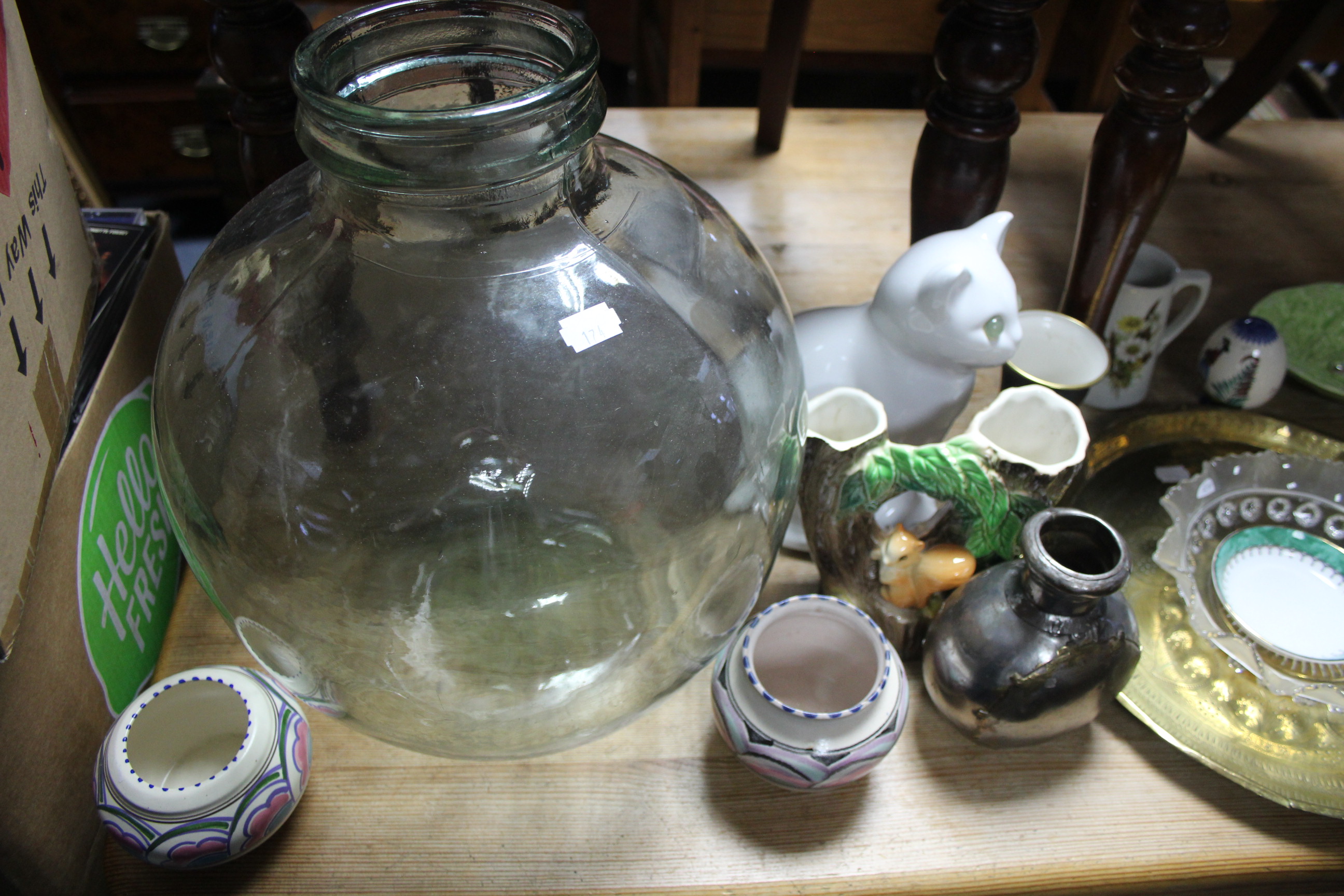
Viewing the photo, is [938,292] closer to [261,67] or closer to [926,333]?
[926,333]

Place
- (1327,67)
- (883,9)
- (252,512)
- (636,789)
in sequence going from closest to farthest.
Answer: (252,512)
(636,789)
(883,9)
(1327,67)

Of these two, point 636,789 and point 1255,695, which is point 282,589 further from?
point 1255,695

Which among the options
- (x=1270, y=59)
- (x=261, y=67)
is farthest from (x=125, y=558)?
(x=1270, y=59)

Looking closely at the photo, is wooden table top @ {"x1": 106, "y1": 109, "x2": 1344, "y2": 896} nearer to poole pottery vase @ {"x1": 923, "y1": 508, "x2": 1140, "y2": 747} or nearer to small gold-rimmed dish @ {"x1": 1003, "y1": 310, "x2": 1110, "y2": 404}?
poole pottery vase @ {"x1": 923, "y1": 508, "x2": 1140, "y2": 747}

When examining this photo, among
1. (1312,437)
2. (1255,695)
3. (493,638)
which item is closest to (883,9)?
(1312,437)

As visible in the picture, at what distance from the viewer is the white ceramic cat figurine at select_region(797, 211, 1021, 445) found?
19.9 inches

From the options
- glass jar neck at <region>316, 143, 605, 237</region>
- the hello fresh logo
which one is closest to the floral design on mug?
glass jar neck at <region>316, 143, 605, 237</region>

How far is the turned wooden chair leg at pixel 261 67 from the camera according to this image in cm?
52

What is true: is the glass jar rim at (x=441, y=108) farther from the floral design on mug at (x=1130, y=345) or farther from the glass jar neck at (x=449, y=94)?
the floral design on mug at (x=1130, y=345)

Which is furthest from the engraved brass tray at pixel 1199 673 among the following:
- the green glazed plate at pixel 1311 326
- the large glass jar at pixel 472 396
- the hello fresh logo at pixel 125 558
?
the hello fresh logo at pixel 125 558

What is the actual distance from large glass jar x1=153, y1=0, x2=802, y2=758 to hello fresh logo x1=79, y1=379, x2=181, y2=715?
105 mm

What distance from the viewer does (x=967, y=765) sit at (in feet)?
1.62

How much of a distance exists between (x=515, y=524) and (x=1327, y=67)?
6.37 feet

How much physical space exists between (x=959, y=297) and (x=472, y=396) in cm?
28
